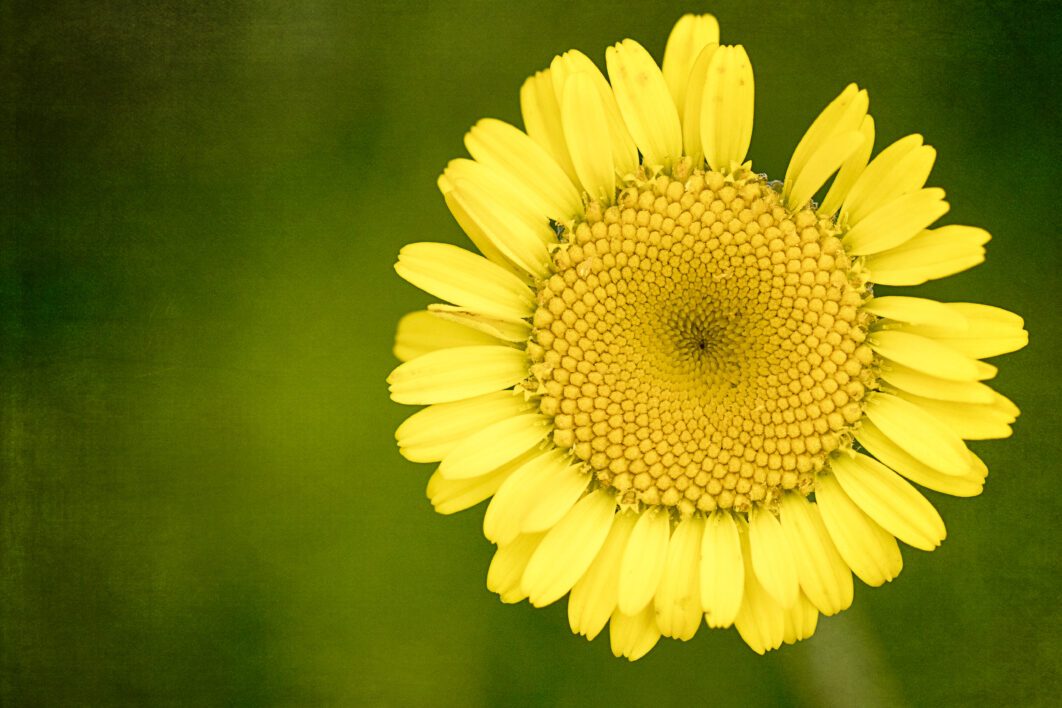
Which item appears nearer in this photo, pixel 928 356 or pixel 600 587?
pixel 928 356

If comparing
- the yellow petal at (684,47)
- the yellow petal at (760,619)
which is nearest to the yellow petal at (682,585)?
the yellow petal at (760,619)

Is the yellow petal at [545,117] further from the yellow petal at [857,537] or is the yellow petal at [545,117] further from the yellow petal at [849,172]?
the yellow petal at [857,537]

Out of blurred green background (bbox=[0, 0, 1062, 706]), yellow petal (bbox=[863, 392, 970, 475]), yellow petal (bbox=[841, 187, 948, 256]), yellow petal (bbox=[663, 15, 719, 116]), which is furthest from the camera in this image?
blurred green background (bbox=[0, 0, 1062, 706])

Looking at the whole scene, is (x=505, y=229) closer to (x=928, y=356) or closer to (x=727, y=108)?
(x=727, y=108)

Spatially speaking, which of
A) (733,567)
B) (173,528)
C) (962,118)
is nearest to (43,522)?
(173,528)

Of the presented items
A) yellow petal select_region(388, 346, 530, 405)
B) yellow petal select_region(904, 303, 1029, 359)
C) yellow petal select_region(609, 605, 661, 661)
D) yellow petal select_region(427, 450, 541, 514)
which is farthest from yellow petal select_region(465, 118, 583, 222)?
yellow petal select_region(609, 605, 661, 661)

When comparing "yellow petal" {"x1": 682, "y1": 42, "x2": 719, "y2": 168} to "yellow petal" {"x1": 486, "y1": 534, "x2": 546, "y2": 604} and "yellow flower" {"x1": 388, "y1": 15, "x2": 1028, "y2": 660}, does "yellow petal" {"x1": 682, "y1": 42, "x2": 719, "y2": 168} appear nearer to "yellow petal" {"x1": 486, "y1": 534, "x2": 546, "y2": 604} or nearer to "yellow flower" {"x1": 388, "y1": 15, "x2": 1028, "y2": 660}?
"yellow flower" {"x1": 388, "y1": 15, "x2": 1028, "y2": 660}

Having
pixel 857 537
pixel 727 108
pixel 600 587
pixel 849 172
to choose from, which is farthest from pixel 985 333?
pixel 600 587
